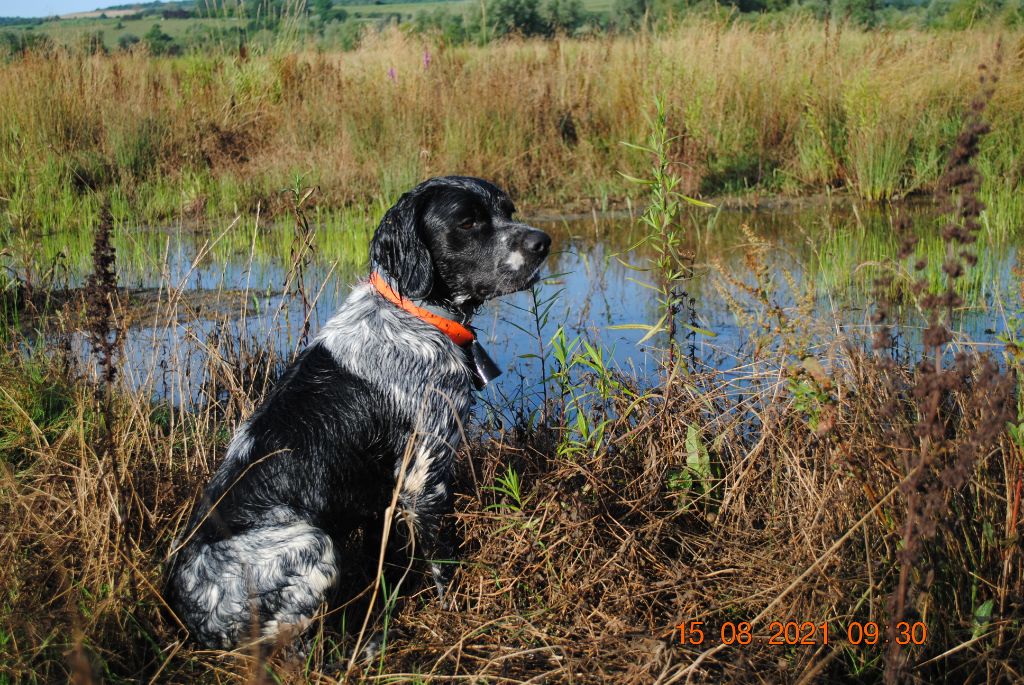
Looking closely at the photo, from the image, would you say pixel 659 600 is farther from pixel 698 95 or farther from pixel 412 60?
pixel 412 60

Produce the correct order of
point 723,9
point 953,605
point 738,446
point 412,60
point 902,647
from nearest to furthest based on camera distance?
point 902,647 → point 953,605 → point 738,446 → point 412,60 → point 723,9

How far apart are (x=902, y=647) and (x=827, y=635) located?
20 centimetres

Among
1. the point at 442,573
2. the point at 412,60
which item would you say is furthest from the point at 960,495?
the point at 412,60

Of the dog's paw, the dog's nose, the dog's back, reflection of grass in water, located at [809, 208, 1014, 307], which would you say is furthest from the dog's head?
reflection of grass in water, located at [809, 208, 1014, 307]

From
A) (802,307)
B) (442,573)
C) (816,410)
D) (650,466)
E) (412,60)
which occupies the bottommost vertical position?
(442,573)

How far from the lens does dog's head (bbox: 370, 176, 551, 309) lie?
3557 millimetres

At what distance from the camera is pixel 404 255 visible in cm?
347

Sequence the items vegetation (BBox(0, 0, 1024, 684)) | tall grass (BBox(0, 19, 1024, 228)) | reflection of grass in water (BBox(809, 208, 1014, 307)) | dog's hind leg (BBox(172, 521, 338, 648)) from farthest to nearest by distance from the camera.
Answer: tall grass (BBox(0, 19, 1024, 228)), reflection of grass in water (BBox(809, 208, 1014, 307)), dog's hind leg (BBox(172, 521, 338, 648)), vegetation (BBox(0, 0, 1024, 684))

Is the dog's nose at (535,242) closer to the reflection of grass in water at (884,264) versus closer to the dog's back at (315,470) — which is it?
the dog's back at (315,470)

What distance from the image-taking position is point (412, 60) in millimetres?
12336

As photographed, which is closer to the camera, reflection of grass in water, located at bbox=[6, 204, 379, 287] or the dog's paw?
the dog's paw

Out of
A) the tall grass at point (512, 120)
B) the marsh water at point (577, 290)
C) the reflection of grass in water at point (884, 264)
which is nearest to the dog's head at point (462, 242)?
the marsh water at point (577, 290)
